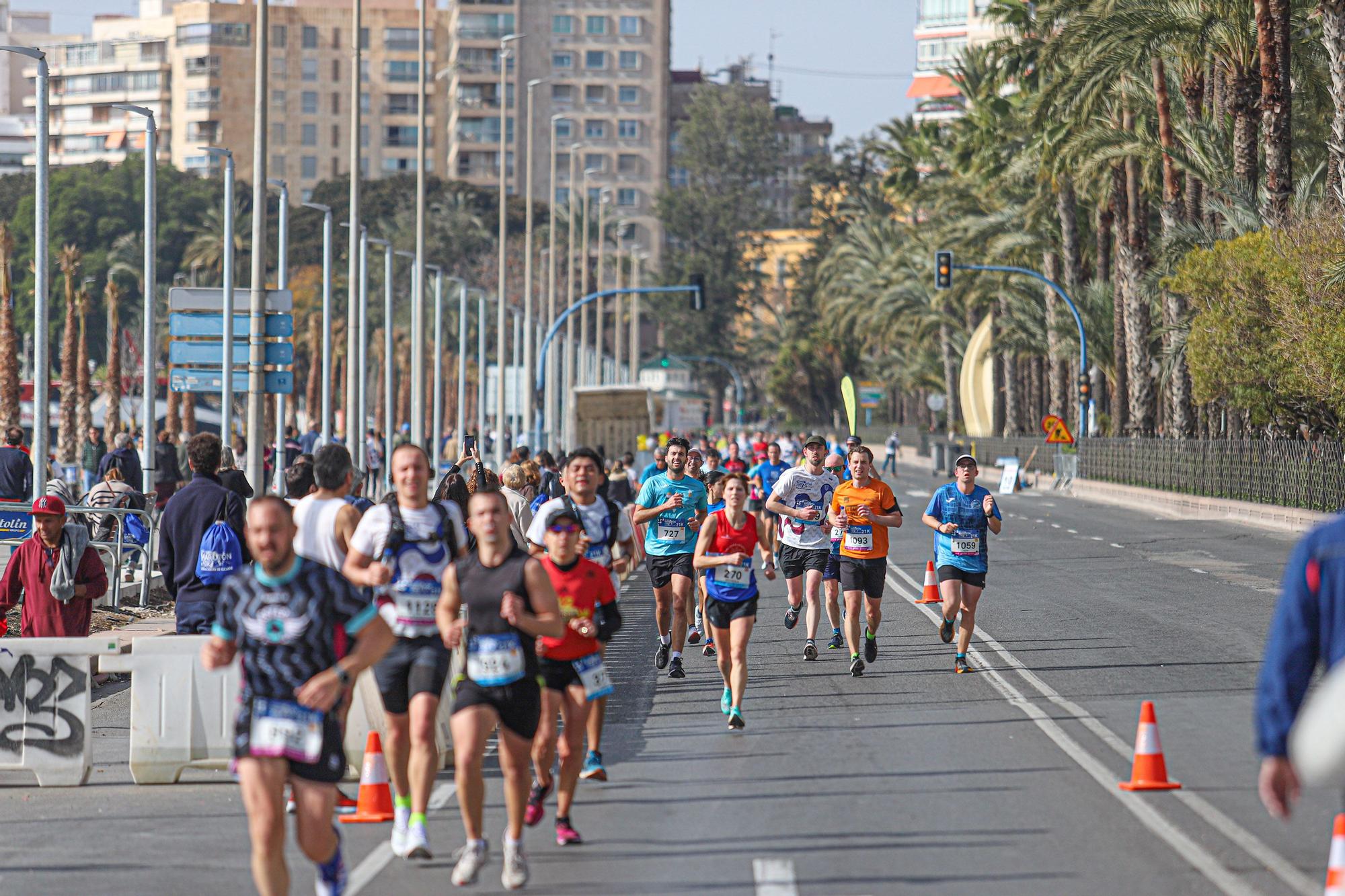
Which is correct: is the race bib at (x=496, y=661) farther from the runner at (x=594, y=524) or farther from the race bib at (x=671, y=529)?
the race bib at (x=671, y=529)

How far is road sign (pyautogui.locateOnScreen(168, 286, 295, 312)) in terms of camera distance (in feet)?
73.6

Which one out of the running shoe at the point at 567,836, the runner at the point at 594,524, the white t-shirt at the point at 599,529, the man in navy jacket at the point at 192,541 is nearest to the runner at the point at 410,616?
the running shoe at the point at 567,836

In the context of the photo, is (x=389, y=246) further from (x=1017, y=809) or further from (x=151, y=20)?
(x=151, y=20)

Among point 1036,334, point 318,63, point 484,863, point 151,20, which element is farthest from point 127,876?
point 151,20

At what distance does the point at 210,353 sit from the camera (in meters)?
23.2

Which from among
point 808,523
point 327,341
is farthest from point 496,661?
point 327,341

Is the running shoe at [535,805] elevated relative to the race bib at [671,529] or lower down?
lower down

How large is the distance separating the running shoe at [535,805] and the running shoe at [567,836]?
0.17 m

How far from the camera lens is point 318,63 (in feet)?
454

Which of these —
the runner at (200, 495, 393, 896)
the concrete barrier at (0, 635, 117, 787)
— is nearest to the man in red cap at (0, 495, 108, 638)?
the concrete barrier at (0, 635, 117, 787)

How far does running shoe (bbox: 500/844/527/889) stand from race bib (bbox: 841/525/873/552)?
719 centimetres

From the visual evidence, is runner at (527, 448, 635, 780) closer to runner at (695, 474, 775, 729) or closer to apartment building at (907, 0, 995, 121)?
runner at (695, 474, 775, 729)

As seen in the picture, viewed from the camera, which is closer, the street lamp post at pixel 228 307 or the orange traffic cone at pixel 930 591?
the orange traffic cone at pixel 930 591

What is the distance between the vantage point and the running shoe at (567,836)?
8.38 metres
